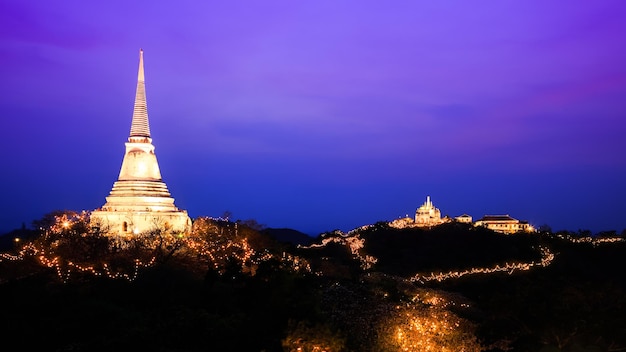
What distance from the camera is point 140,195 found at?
32938 millimetres

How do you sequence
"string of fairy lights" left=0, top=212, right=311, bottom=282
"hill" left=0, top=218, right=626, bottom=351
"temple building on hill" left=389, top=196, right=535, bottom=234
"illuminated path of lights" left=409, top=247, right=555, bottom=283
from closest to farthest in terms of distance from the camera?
"hill" left=0, top=218, right=626, bottom=351, "string of fairy lights" left=0, top=212, right=311, bottom=282, "illuminated path of lights" left=409, top=247, right=555, bottom=283, "temple building on hill" left=389, top=196, right=535, bottom=234

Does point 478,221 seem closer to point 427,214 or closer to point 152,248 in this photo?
point 427,214

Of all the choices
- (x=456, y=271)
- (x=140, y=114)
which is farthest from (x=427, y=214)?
(x=140, y=114)

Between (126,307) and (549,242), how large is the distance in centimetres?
4108

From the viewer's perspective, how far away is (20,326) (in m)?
15.7

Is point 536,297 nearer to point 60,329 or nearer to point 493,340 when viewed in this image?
point 493,340

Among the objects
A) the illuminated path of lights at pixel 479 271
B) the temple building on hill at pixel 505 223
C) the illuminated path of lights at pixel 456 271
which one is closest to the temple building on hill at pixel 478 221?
the temple building on hill at pixel 505 223

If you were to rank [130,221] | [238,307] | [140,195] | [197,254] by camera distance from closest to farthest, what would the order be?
1. [238,307]
2. [197,254]
3. [130,221]
4. [140,195]

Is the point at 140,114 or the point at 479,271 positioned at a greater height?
the point at 140,114

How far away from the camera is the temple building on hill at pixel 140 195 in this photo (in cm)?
3192

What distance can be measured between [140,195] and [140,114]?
17.1 feet

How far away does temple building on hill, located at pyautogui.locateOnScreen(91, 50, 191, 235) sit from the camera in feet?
105

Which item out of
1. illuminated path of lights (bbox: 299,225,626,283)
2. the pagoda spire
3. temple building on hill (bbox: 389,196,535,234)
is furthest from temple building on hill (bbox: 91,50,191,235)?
temple building on hill (bbox: 389,196,535,234)

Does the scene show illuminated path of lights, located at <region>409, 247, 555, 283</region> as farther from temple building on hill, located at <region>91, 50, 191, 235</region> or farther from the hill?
temple building on hill, located at <region>91, 50, 191, 235</region>
